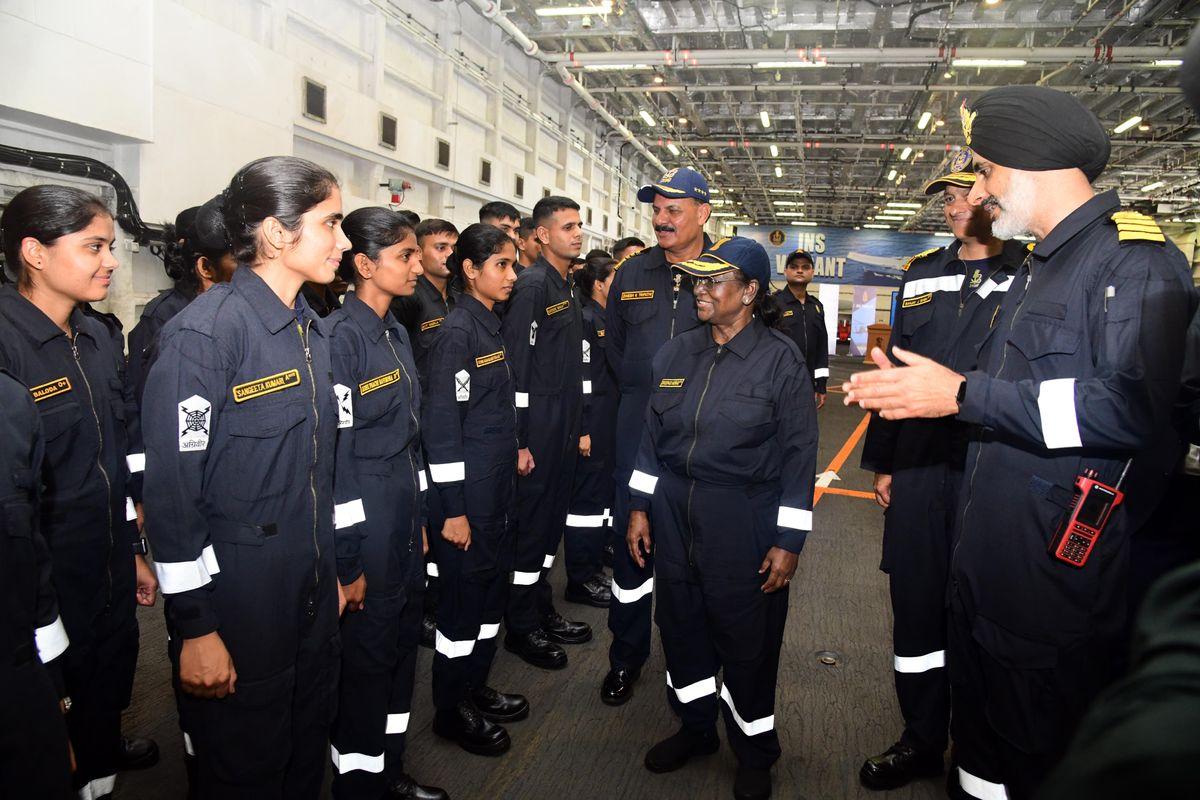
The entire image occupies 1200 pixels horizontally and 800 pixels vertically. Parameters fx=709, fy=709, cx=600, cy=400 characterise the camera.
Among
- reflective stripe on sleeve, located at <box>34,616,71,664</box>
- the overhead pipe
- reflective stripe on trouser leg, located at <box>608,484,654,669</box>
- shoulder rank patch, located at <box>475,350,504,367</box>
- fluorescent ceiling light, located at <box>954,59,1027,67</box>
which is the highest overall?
the overhead pipe

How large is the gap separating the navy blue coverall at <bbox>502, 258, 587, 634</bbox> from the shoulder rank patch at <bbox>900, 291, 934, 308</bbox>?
1.61 m

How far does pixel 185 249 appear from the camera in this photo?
130 inches

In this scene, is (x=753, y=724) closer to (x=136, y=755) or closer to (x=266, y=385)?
(x=266, y=385)

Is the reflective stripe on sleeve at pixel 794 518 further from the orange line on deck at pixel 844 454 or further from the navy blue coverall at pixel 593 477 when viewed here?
the orange line on deck at pixel 844 454

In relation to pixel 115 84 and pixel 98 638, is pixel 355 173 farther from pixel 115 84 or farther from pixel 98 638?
pixel 98 638

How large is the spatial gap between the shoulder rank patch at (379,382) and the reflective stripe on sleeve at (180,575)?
29.2 inches

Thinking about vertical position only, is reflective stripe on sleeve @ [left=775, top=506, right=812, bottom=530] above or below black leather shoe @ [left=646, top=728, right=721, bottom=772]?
above

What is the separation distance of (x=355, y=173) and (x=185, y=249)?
587cm

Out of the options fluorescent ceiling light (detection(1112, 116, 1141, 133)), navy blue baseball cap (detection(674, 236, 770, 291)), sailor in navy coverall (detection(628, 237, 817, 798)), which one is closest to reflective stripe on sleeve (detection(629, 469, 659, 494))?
sailor in navy coverall (detection(628, 237, 817, 798))

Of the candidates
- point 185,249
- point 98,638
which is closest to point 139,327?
point 185,249

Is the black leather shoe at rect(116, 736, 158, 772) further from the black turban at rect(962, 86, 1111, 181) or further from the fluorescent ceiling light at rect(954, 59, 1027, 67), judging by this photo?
the fluorescent ceiling light at rect(954, 59, 1027, 67)

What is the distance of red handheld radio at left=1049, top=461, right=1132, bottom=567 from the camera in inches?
63.4

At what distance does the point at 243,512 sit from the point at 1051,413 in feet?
6.16

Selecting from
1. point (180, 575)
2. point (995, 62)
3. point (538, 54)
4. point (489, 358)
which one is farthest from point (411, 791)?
point (995, 62)
